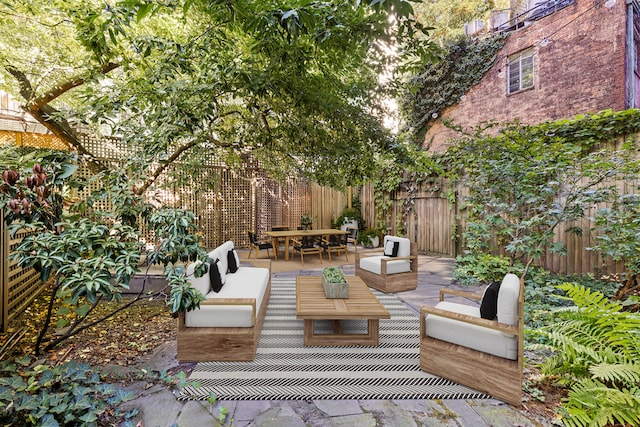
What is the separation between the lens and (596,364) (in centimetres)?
227

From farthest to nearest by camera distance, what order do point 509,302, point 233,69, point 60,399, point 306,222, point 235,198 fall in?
1. point 306,222
2. point 235,198
3. point 233,69
4. point 509,302
5. point 60,399

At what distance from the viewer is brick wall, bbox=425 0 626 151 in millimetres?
7066

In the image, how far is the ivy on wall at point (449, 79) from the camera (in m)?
9.63

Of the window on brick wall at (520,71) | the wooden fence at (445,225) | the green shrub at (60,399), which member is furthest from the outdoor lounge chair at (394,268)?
the window on brick wall at (520,71)

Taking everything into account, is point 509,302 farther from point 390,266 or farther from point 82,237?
point 82,237

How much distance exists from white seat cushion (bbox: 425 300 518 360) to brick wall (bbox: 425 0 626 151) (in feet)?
16.1

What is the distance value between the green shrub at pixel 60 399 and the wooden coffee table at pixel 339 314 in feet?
4.92

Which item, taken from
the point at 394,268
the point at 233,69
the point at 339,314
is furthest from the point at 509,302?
the point at 233,69

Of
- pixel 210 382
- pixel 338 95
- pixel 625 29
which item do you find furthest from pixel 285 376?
pixel 625 29

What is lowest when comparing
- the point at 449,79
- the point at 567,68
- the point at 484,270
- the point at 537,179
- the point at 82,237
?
the point at 484,270

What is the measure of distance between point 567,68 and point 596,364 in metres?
8.80

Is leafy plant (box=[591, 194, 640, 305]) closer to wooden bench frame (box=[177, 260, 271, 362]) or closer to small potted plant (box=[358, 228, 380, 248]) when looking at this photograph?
wooden bench frame (box=[177, 260, 271, 362])

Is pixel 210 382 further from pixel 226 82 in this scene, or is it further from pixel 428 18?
pixel 428 18

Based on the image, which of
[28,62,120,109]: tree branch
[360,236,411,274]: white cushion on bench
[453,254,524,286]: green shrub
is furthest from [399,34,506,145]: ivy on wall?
[28,62,120,109]: tree branch
